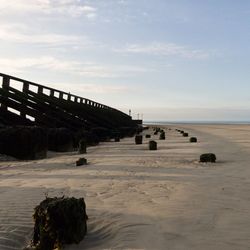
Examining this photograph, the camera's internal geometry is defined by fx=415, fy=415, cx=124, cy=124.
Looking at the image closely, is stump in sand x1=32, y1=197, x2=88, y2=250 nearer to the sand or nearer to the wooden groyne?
the sand

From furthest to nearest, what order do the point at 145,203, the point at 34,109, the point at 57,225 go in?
the point at 34,109 → the point at 145,203 → the point at 57,225

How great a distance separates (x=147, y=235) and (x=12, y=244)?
4.29ft

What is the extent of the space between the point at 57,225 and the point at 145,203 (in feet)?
5.42

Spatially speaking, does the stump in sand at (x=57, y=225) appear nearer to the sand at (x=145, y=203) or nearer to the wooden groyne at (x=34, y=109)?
the sand at (x=145, y=203)

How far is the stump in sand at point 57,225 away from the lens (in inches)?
151

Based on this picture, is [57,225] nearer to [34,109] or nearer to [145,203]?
[145,203]

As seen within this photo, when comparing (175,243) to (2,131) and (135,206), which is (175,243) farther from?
(2,131)

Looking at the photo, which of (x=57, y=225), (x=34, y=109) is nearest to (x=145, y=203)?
(x=57, y=225)

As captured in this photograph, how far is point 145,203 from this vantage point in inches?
206

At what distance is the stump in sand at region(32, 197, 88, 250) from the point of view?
385 centimetres

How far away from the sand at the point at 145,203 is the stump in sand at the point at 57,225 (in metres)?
0.12

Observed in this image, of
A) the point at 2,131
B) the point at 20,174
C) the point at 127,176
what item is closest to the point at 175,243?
the point at 127,176

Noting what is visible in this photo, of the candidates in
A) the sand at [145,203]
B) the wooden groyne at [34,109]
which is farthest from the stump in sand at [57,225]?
the wooden groyne at [34,109]

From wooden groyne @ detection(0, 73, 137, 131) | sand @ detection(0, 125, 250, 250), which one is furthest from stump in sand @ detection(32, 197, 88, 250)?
wooden groyne @ detection(0, 73, 137, 131)
